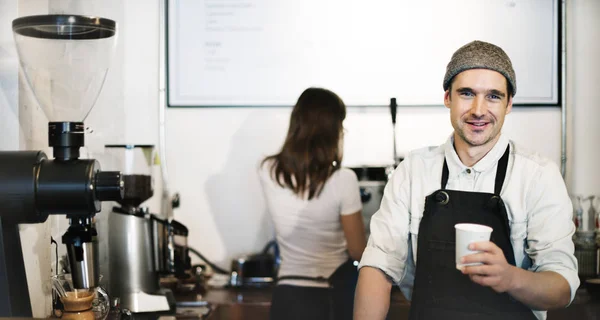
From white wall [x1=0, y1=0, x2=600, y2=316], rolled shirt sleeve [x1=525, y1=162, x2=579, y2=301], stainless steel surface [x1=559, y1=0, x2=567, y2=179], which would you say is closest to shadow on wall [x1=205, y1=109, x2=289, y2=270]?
white wall [x1=0, y1=0, x2=600, y2=316]

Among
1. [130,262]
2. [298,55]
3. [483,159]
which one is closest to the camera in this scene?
[483,159]

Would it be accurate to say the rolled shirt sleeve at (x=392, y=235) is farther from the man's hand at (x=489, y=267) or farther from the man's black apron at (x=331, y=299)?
the man's black apron at (x=331, y=299)

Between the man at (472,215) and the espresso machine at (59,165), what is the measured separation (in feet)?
1.88

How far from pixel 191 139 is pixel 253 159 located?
0.82 feet

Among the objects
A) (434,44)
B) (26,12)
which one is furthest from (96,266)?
(434,44)

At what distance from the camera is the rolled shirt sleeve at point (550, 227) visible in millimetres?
1206

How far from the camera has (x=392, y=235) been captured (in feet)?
4.35

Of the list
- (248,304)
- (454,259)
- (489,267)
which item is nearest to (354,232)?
(248,304)

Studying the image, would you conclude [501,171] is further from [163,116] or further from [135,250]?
[163,116]

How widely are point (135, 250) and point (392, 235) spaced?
0.82 m

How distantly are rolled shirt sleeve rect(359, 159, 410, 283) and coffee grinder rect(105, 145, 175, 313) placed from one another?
2.48 ft

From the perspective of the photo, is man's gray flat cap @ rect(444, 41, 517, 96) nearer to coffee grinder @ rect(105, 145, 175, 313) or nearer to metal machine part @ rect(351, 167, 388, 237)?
metal machine part @ rect(351, 167, 388, 237)

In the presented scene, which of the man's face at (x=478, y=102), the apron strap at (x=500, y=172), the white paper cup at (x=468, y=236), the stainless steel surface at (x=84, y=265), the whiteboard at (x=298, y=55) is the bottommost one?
the stainless steel surface at (x=84, y=265)

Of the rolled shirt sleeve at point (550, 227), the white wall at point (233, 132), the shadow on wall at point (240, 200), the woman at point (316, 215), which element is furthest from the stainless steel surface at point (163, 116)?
the rolled shirt sleeve at point (550, 227)
